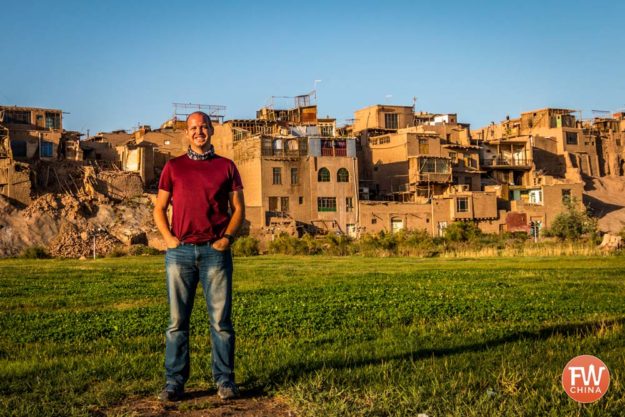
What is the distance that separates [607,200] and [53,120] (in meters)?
53.8

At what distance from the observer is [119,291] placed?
19406mm

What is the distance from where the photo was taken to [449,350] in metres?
9.78

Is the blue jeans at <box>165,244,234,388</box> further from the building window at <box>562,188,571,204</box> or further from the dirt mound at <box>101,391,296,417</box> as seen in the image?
the building window at <box>562,188,571,204</box>

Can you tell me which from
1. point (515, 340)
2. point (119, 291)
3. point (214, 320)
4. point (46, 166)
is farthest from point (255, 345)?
point (46, 166)

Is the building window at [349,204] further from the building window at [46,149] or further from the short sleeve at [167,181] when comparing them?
the short sleeve at [167,181]

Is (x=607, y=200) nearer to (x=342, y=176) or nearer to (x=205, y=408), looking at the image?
(x=342, y=176)

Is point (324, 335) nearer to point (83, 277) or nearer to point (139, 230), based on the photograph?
point (83, 277)

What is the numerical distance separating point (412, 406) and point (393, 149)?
67.4 metres

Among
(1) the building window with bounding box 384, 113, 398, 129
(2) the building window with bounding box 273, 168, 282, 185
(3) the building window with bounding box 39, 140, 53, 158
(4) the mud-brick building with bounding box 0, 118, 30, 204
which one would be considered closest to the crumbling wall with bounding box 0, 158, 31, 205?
(4) the mud-brick building with bounding box 0, 118, 30, 204

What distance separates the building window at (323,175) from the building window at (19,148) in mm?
23254

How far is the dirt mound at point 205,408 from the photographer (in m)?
7.00

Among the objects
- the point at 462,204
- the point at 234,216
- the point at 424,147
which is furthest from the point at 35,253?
the point at 234,216

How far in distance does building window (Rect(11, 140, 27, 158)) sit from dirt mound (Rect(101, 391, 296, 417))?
5982 centimetres

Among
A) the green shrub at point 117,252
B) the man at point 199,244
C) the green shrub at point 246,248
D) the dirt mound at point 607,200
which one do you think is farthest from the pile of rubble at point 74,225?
the man at point 199,244
